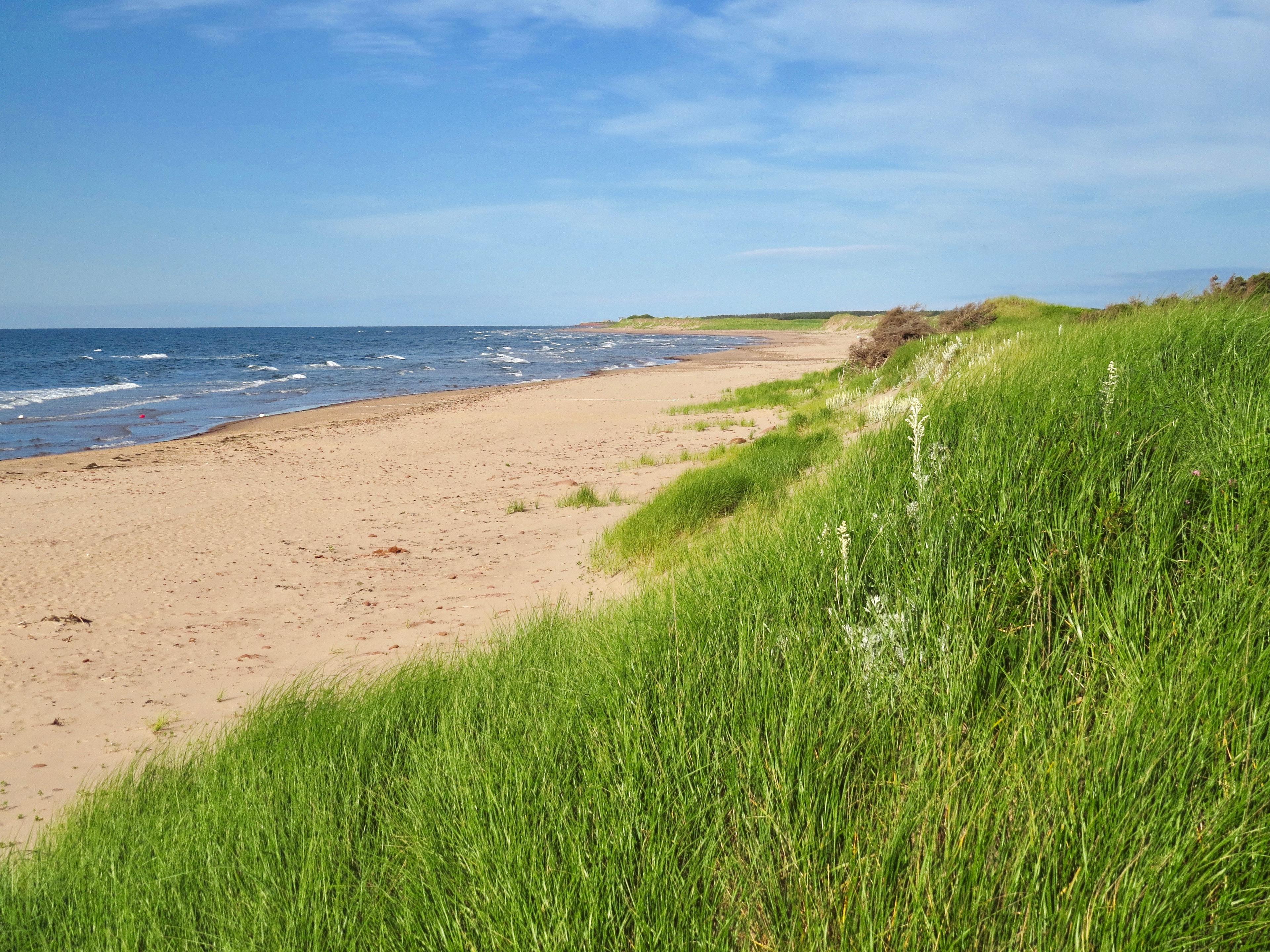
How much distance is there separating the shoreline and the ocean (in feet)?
1.62

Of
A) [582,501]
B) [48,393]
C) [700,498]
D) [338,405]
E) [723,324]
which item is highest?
[723,324]

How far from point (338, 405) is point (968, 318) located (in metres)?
23.9

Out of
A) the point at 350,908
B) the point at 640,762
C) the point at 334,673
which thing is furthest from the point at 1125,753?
the point at 334,673

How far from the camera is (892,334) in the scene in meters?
24.5

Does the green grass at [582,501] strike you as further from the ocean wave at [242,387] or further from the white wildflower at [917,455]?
the ocean wave at [242,387]

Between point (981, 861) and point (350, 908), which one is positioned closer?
point (981, 861)

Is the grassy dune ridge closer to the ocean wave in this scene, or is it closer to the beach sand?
the beach sand

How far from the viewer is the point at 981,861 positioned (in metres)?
1.76

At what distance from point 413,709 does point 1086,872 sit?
2.99 metres

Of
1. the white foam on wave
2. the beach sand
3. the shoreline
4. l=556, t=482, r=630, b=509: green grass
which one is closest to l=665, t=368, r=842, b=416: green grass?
the beach sand

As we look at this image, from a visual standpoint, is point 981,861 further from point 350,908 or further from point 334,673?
point 334,673

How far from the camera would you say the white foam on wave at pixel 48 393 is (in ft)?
107

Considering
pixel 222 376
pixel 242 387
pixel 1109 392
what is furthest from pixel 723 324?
pixel 1109 392

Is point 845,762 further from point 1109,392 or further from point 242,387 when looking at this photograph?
point 242,387
